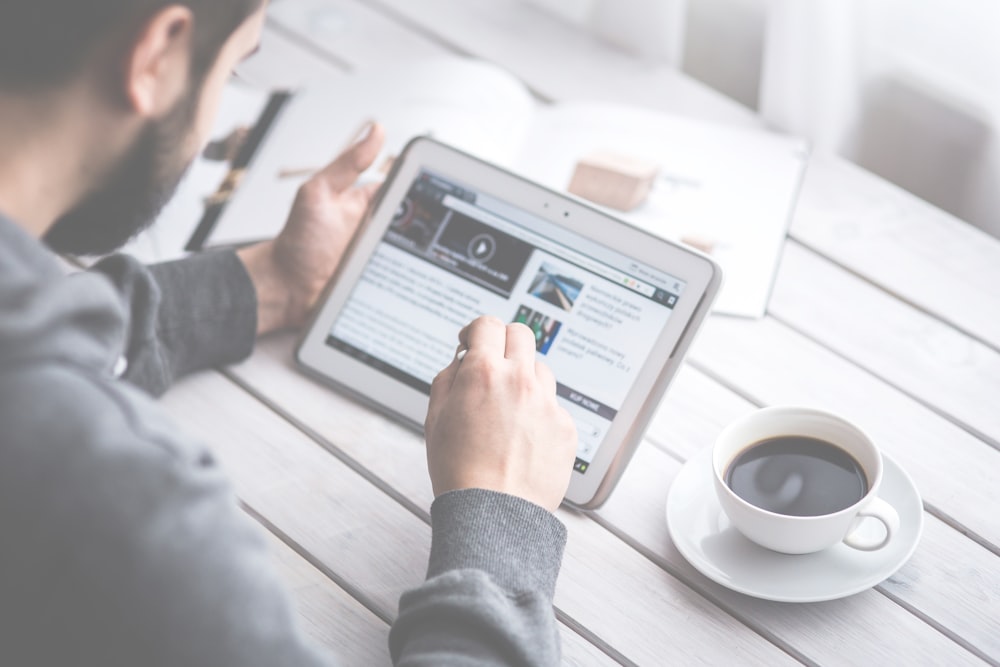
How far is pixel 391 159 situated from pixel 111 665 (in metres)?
0.64

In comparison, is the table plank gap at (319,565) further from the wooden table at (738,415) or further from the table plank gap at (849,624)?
the table plank gap at (849,624)

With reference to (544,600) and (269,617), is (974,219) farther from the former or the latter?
(269,617)

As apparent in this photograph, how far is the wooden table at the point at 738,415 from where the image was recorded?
2.29 feet

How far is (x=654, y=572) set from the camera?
2.43ft

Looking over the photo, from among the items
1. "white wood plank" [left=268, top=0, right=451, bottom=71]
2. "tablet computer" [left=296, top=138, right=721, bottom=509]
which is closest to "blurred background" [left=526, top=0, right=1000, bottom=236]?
"white wood plank" [left=268, top=0, right=451, bottom=71]

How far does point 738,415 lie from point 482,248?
0.25 meters

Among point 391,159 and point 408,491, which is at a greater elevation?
point 391,159

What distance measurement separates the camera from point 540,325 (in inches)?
32.3

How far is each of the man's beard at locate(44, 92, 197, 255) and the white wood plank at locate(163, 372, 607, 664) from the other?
185mm

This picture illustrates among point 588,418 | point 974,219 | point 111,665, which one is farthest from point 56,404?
point 974,219

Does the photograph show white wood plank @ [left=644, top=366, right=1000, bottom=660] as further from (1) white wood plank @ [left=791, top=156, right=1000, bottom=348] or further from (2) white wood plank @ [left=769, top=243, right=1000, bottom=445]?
(1) white wood plank @ [left=791, top=156, right=1000, bottom=348]

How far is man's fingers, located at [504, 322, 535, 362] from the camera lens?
0.76m

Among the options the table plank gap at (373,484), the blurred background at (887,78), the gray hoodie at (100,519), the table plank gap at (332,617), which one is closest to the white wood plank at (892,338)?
the blurred background at (887,78)

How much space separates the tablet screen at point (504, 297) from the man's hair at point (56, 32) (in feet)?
1.14
